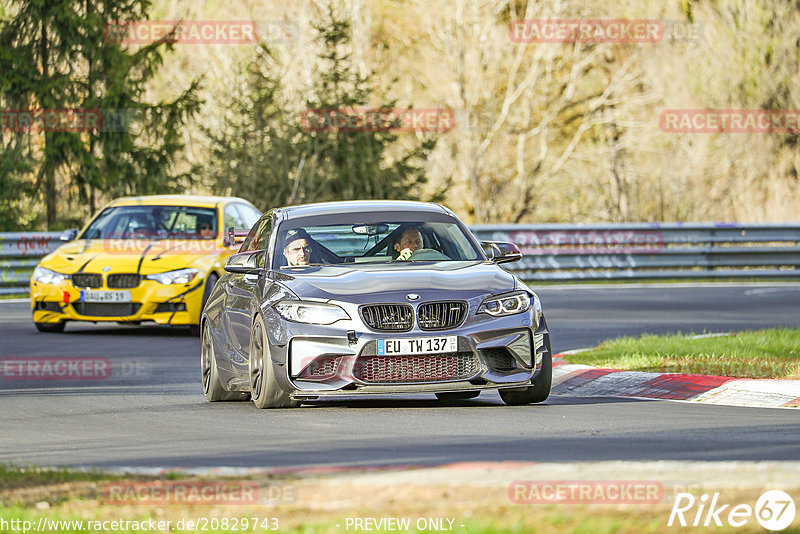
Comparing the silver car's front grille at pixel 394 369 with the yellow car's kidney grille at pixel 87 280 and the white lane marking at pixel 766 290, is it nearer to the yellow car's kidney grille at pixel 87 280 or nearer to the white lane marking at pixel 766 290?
the yellow car's kidney grille at pixel 87 280

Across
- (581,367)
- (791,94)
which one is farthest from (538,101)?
(581,367)

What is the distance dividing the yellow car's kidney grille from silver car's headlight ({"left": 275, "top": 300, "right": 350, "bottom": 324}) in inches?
308

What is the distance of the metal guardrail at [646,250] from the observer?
2922 centimetres

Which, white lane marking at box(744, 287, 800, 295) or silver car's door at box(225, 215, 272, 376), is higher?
silver car's door at box(225, 215, 272, 376)

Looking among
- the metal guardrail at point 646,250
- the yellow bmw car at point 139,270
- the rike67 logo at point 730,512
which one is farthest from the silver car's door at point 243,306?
the metal guardrail at point 646,250

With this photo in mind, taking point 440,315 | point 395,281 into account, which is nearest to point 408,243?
point 395,281

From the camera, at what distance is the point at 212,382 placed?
12.1m

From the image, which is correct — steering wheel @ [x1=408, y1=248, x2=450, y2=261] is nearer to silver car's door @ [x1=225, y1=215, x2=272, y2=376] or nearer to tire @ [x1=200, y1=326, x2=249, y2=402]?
silver car's door @ [x1=225, y1=215, x2=272, y2=376]

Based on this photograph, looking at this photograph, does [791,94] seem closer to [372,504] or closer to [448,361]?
[448,361]

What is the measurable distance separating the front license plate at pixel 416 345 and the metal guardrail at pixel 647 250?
713 inches

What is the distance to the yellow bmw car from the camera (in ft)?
59.1

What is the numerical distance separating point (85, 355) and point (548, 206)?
30.8 m

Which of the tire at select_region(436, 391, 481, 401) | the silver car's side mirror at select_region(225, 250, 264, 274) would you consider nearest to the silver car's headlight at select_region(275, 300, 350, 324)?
the silver car's side mirror at select_region(225, 250, 264, 274)

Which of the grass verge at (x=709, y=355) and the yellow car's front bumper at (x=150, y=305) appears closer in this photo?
the grass verge at (x=709, y=355)
